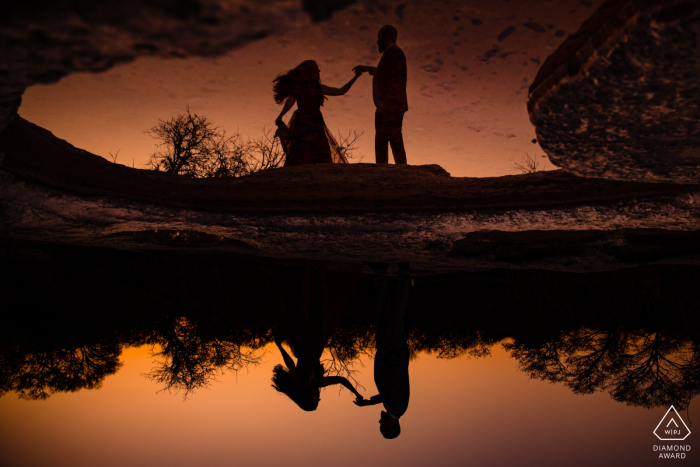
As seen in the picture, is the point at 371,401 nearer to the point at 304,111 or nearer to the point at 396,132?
the point at 396,132

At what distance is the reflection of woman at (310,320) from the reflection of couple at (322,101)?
65 centimetres

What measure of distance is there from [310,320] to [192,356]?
2.17 meters

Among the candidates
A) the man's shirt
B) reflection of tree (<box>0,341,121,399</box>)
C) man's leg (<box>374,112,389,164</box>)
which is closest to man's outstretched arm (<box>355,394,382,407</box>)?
man's leg (<box>374,112,389,164</box>)

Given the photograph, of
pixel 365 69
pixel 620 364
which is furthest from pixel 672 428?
pixel 365 69

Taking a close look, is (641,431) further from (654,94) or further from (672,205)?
(654,94)

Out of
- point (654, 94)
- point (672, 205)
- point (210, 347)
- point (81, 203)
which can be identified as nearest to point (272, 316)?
point (210, 347)

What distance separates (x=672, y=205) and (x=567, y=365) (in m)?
3.32

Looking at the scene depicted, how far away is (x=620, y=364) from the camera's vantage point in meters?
3.43

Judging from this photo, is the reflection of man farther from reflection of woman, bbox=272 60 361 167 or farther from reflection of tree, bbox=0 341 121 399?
reflection of tree, bbox=0 341 121 399

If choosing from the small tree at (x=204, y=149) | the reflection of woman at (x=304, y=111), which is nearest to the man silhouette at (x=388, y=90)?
the reflection of woman at (x=304, y=111)

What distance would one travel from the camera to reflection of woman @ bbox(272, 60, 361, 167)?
1.75m

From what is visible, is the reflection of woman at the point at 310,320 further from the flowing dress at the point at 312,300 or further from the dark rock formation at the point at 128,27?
the dark rock formation at the point at 128,27

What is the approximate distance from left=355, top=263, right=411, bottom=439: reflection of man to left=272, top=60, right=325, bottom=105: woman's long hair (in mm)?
907

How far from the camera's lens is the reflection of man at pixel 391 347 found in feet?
5.64
